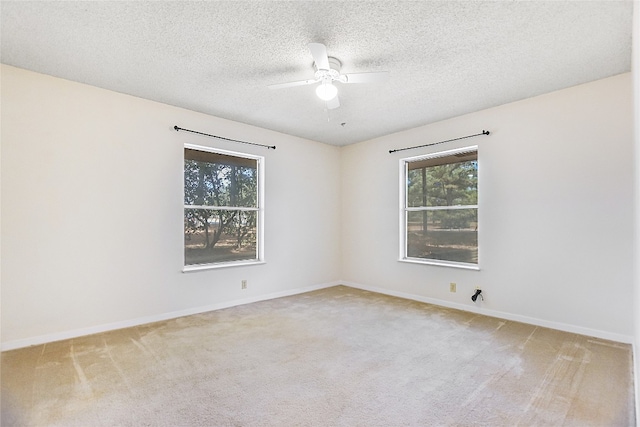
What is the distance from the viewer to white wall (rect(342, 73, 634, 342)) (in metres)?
2.98

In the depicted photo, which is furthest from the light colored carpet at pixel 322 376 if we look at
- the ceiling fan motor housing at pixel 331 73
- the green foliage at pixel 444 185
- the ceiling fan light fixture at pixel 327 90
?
the ceiling fan motor housing at pixel 331 73

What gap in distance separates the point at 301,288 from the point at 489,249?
9.24 feet

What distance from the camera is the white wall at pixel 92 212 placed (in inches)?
112

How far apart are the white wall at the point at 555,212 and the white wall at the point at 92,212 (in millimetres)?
3130

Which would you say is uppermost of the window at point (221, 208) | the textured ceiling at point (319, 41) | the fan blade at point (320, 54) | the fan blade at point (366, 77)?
the textured ceiling at point (319, 41)

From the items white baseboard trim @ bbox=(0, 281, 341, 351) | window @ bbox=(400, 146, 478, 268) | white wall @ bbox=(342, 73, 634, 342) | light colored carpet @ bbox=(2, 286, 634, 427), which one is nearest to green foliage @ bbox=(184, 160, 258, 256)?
white baseboard trim @ bbox=(0, 281, 341, 351)

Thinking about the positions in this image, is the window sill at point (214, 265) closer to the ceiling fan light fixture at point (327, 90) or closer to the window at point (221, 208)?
the window at point (221, 208)

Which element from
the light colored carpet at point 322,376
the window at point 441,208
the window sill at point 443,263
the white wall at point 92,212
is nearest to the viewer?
the light colored carpet at point 322,376

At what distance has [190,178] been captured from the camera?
4.02 m

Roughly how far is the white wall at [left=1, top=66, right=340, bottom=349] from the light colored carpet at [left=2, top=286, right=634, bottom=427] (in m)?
0.34

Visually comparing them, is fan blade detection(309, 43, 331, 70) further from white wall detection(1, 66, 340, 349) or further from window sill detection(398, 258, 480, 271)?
window sill detection(398, 258, 480, 271)

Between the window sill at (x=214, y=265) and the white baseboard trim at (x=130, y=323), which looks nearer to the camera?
the white baseboard trim at (x=130, y=323)

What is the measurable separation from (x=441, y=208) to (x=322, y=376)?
2.94 m

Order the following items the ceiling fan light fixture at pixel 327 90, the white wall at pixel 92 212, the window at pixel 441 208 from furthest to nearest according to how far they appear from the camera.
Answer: the window at pixel 441 208 < the white wall at pixel 92 212 < the ceiling fan light fixture at pixel 327 90
